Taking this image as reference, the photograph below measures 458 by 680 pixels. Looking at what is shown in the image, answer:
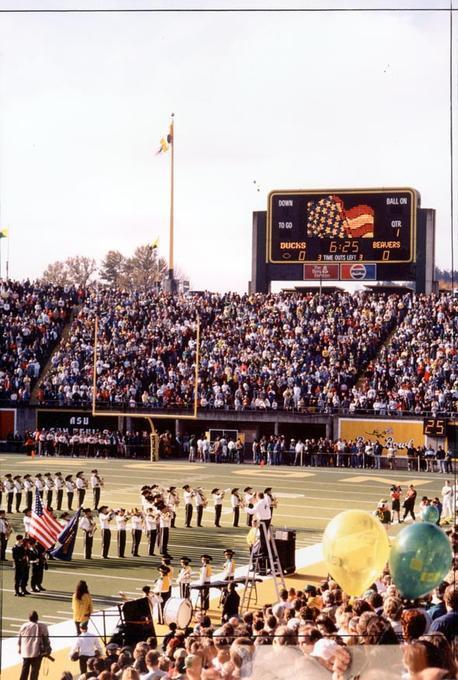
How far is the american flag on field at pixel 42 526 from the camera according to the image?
A: 14.0 meters

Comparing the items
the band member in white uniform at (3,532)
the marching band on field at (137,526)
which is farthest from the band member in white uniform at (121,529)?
the band member in white uniform at (3,532)

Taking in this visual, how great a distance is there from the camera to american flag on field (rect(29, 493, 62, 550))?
1403cm

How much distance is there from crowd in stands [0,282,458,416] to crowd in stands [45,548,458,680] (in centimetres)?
2093

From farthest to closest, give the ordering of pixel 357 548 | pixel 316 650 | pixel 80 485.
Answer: pixel 80 485 → pixel 357 548 → pixel 316 650

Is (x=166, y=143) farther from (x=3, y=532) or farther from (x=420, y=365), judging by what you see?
(x=3, y=532)

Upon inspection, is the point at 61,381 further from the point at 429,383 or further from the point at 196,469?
the point at 429,383

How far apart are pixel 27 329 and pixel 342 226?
10.8 meters

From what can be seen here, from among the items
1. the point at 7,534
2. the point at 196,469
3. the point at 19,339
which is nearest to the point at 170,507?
the point at 7,534

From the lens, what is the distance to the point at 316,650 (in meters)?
5.42

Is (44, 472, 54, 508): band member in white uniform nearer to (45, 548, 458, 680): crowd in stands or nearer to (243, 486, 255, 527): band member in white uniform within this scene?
(243, 486, 255, 527): band member in white uniform

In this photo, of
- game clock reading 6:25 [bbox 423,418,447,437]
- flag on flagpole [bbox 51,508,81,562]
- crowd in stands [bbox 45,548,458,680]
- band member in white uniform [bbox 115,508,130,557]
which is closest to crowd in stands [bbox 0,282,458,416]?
game clock reading 6:25 [bbox 423,418,447,437]

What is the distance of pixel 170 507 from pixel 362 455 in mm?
11442

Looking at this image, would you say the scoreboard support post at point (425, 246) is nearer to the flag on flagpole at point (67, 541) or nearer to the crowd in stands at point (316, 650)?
the flag on flagpole at point (67, 541)

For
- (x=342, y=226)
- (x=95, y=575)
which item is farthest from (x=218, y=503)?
(x=342, y=226)
